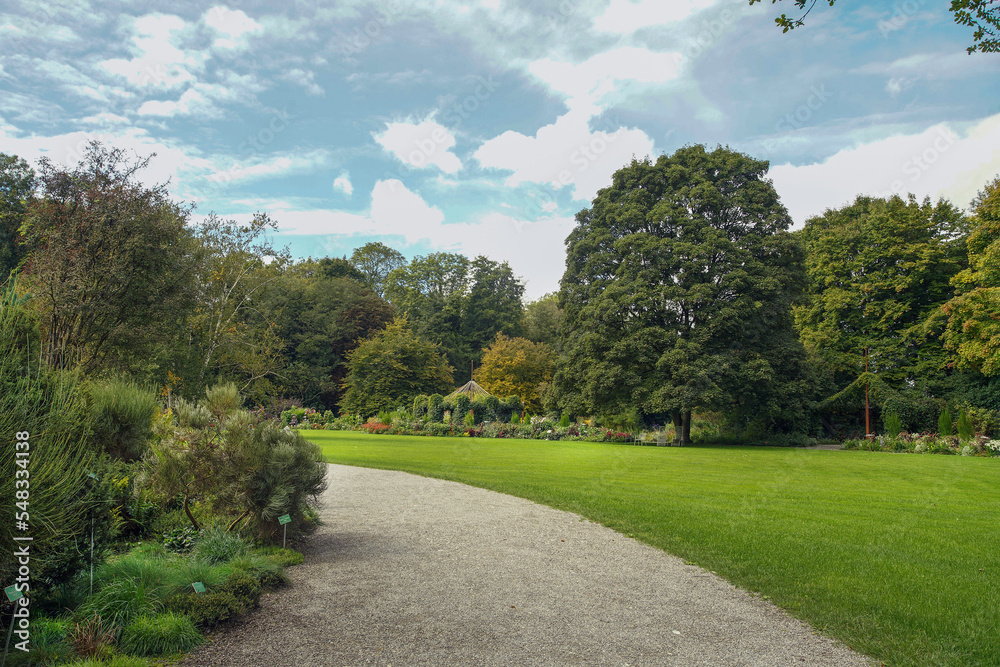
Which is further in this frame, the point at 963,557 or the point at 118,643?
the point at 963,557

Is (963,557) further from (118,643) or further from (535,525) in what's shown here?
(118,643)

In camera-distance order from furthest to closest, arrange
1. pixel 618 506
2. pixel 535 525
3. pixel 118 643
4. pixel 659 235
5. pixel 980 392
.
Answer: pixel 659 235 → pixel 980 392 → pixel 618 506 → pixel 535 525 → pixel 118 643

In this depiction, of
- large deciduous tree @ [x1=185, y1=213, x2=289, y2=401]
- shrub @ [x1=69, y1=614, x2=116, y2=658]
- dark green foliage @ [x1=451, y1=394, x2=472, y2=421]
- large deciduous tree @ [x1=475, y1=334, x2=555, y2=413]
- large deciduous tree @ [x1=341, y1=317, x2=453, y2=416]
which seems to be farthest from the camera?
large deciduous tree @ [x1=341, y1=317, x2=453, y2=416]

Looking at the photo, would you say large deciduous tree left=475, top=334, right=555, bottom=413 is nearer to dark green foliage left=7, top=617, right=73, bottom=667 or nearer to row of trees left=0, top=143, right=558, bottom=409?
row of trees left=0, top=143, right=558, bottom=409

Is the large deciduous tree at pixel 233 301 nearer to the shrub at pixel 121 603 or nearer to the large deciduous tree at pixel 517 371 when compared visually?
the shrub at pixel 121 603

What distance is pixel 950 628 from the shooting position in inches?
Answer: 162

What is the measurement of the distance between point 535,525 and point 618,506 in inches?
67.0

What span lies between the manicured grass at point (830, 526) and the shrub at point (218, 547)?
4.36m

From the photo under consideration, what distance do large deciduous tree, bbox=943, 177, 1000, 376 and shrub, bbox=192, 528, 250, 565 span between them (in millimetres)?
24888

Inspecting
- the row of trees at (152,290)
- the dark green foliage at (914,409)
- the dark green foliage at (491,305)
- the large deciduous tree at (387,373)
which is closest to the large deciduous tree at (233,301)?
the row of trees at (152,290)

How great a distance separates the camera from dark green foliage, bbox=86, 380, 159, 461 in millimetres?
5792

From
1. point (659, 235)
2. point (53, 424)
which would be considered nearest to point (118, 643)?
point (53, 424)

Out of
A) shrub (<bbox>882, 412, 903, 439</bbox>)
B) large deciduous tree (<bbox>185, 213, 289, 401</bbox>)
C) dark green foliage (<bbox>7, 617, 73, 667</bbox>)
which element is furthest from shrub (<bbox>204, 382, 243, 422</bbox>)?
shrub (<bbox>882, 412, 903, 439</bbox>)

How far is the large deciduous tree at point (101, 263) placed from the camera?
24.7ft
